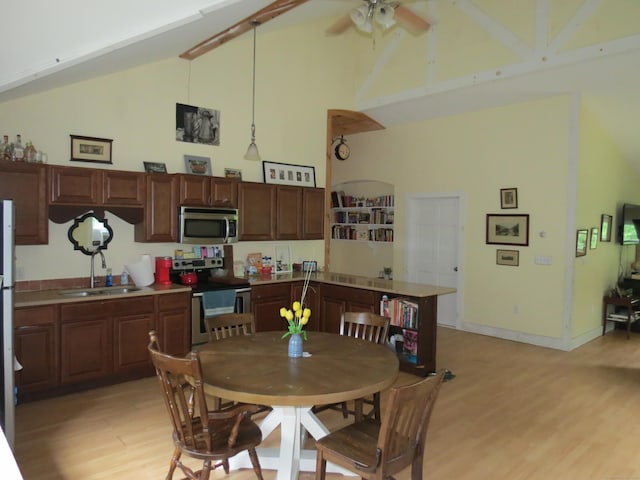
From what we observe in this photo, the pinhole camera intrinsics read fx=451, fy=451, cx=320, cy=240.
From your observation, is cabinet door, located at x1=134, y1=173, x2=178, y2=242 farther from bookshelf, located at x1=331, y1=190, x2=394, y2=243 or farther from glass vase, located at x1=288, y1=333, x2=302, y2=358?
bookshelf, located at x1=331, y1=190, x2=394, y2=243

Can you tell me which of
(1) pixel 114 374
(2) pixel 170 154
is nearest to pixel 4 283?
(1) pixel 114 374

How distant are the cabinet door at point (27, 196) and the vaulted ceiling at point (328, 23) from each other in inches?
23.8

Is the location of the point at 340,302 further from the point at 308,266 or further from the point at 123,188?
the point at 123,188

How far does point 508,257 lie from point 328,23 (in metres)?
4.22

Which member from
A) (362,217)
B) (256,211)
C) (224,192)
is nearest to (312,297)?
(256,211)

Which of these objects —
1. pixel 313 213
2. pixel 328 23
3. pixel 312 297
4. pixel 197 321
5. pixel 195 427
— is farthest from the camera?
pixel 328 23

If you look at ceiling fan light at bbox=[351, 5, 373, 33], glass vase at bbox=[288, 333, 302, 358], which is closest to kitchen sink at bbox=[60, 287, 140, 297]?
glass vase at bbox=[288, 333, 302, 358]

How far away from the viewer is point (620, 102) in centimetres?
561

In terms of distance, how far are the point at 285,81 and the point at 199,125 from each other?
1.48 meters

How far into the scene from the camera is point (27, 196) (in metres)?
3.92

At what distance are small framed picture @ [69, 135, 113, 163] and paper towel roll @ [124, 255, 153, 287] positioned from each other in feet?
3.64

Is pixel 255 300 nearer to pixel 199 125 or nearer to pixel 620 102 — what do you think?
pixel 199 125

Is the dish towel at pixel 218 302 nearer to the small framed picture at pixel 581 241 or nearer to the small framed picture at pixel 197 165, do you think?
the small framed picture at pixel 197 165

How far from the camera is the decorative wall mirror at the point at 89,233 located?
4520 mm
